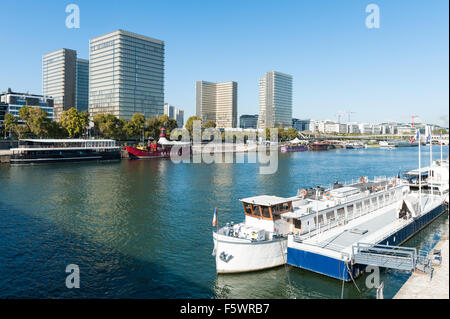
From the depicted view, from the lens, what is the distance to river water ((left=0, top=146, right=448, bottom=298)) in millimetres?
21766

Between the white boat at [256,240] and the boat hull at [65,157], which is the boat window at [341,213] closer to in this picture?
the white boat at [256,240]

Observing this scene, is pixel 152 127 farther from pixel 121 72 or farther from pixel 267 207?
pixel 267 207

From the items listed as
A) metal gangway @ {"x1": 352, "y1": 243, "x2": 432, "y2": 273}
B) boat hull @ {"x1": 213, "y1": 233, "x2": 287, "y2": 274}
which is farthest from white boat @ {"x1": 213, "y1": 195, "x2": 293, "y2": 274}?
metal gangway @ {"x1": 352, "y1": 243, "x2": 432, "y2": 273}

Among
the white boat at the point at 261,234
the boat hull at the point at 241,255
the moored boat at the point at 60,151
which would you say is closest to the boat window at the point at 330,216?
the white boat at the point at 261,234

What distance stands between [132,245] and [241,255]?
36.2ft

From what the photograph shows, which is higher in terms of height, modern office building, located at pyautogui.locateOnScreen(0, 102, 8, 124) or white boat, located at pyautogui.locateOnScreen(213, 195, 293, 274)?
modern office building, located at pyautogui.locateOnScreen(0, 102, 8, 124)

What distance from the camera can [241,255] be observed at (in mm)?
23547

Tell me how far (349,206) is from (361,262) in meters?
10.8

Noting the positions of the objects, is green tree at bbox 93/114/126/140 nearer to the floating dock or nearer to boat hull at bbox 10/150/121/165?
boat hull at bbox 10/150/121/165

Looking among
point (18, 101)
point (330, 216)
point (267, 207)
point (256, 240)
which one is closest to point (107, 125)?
point (18, 101)

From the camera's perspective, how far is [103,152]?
10912cm

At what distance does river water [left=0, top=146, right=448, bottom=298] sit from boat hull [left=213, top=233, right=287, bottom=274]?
0.57 metres
